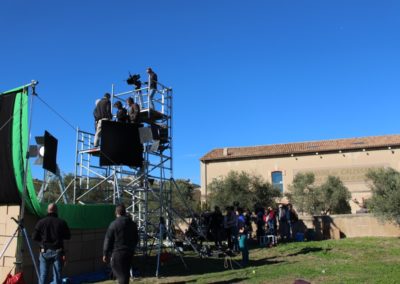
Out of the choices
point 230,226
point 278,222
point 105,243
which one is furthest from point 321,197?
point 105,243

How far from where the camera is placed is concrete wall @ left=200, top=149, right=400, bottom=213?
39875mm

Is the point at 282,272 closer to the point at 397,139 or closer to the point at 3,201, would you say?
the point at 3,201

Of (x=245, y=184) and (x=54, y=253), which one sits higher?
(x=245, y=184)

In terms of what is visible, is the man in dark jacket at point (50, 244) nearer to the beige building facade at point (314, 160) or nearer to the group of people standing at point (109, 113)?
the group of people standing at point (109, 113)

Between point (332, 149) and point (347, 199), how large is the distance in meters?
6.24

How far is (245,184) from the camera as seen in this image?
38.3 meters

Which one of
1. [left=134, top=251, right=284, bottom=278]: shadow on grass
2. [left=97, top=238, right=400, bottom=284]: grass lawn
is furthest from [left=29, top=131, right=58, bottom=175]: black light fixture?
[left=134, top=251, right=284, bottom=278]: shadow on grass

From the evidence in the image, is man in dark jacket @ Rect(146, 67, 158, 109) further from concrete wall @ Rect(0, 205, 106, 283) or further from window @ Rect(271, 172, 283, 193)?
window @ Rect(271, 172, 283, 193)

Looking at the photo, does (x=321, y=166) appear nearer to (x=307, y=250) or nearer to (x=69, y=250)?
(x=307, y=250)

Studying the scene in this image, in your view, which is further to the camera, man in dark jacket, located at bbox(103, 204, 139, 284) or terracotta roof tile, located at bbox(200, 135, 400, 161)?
terracotta roof tile, located at bbox(200, 135, 400, 161)

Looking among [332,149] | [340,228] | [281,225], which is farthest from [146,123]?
[332,149]

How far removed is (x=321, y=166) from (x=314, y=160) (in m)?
0.89

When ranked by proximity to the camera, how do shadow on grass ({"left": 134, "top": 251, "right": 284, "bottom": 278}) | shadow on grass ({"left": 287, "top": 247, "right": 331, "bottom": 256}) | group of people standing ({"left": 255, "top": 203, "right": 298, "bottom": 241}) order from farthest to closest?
group of people standing ({"left": 255, "top": 203, "right": 298, "bottom": 241}) → shadow on grass ({"left": 287, "top": 247, "right": 331, "bottom": 256}) → shadow on grass ({"left": 134, "top": 251, "right": 284, "bottom": 278})

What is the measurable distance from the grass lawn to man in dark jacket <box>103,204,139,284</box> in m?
3.24
